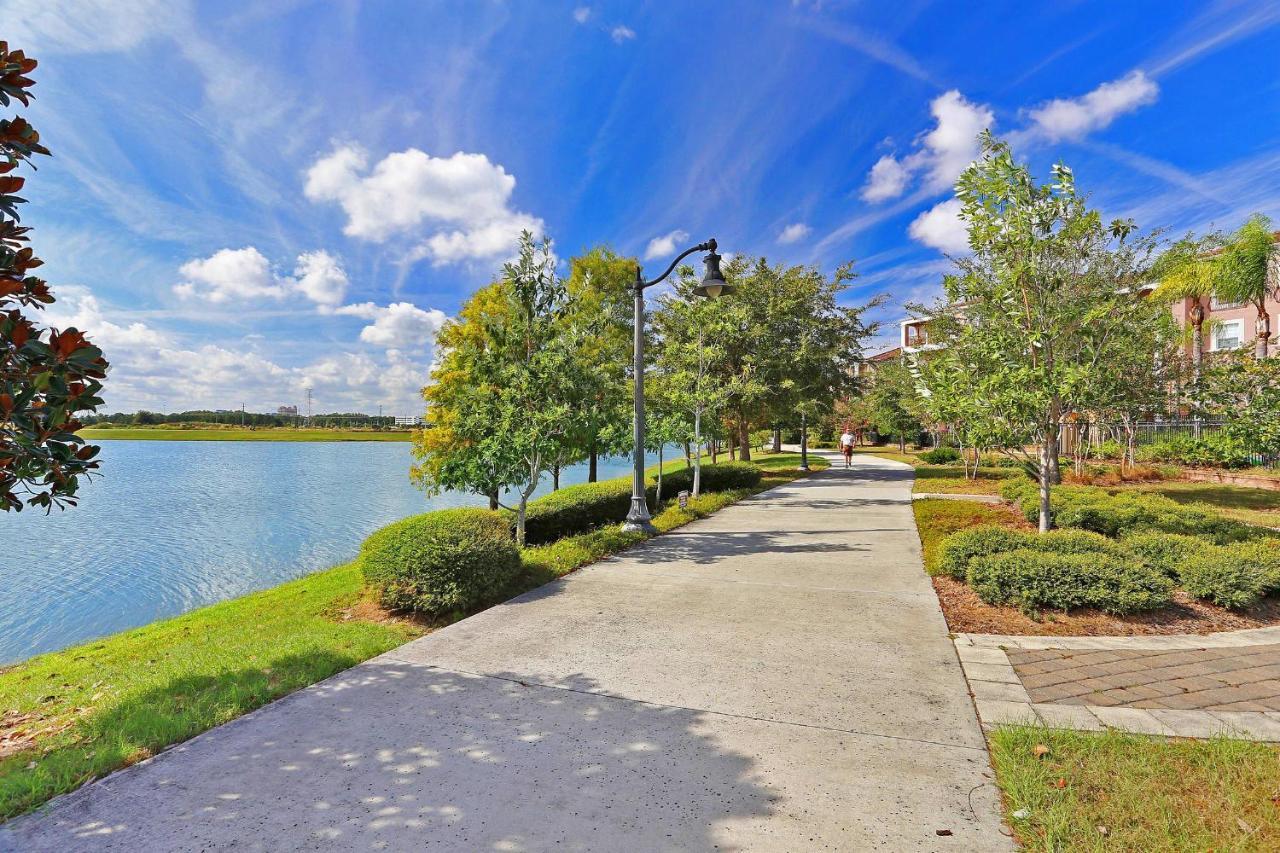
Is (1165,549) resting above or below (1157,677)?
above

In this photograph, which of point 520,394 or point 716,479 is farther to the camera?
point 716,479

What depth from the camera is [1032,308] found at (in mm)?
8250

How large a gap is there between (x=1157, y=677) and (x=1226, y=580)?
229 cm

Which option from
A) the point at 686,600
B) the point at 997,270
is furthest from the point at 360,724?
the point at 997,270

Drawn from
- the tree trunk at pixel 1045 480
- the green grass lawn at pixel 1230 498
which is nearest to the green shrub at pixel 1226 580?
the tree trunk at pixel 1045 480

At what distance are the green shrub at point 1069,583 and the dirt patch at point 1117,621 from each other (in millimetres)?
112

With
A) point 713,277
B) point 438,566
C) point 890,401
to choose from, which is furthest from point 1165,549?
point 890,401

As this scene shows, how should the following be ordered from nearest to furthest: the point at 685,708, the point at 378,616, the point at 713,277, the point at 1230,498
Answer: the point at 685,708 < the point at 378,616 < the point at 713,277 < the point at 1230,498

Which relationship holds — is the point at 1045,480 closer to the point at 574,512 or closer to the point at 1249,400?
the point at 1249,400

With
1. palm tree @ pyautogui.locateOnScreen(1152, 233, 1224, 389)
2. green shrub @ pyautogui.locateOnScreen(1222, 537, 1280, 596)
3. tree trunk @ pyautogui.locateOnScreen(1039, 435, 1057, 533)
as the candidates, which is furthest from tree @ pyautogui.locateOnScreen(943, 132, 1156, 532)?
palm tree @ pyautogui.locateOnScreen(1152, 233, 1224, 389)

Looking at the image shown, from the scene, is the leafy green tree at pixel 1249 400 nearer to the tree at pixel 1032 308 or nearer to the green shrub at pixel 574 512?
the tree at pixel 1032 308

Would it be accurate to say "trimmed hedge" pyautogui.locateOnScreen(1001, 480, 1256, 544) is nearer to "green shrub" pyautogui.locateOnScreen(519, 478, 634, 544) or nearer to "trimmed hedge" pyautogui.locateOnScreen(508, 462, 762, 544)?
"trimmed hedge" pyautogui.locateOnScreen(508, 462, 762, 544)

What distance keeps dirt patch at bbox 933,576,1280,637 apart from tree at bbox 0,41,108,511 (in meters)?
6.24

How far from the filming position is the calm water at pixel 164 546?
32.7 ft
